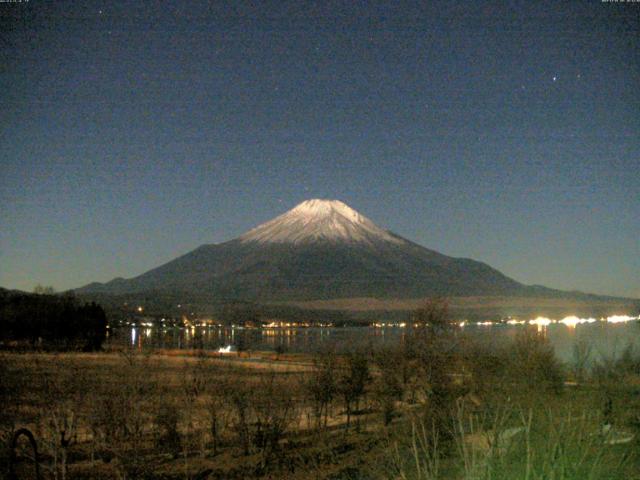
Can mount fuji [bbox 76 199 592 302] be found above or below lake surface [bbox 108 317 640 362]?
above

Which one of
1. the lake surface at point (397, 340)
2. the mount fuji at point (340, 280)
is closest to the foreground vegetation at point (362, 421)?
the lake surface at point (397, 340)

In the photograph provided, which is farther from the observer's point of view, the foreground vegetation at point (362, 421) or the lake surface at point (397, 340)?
the lake surface at point (397, 340)

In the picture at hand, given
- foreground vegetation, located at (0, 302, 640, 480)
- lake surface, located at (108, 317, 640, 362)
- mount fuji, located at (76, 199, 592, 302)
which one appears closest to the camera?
foreground vegetation, located at (0, 302, 640, 480)

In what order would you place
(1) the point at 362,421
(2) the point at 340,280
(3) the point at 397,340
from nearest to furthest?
(1) the point at 362,421, (3) the point at 397,340, (2) the point at 340,280

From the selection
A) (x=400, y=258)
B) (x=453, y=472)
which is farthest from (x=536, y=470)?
(x=400, y=258)

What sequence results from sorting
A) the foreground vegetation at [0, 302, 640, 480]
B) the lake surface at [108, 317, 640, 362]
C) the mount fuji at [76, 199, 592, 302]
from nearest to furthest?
the foreground vegetation at [0, 302, 640, 480], the lake surface at [108, 317, 640, 362], the mount fuji at [76, 199, 592, 302]

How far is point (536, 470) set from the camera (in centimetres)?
454

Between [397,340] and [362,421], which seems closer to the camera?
[362,421]

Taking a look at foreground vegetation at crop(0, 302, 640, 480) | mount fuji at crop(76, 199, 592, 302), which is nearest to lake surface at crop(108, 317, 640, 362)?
foreground vegetation at crop(0, 302, 640, 480)

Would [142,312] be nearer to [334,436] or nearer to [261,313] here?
[261,313]

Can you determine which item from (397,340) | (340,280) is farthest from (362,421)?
(340,280)

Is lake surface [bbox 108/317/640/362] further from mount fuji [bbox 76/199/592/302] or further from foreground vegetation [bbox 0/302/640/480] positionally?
mount fuji [bbox 76/199/592/302]

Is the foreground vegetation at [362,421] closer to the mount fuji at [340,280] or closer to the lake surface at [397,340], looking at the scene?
the lake surface at [397,340]

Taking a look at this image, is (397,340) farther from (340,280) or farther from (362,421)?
(340,280)
